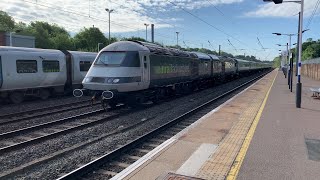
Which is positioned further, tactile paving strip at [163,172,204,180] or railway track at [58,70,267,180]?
railway track at [58,70,267,180]

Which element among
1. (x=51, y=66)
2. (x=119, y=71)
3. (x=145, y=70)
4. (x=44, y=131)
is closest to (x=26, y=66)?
(x=51, y=66)

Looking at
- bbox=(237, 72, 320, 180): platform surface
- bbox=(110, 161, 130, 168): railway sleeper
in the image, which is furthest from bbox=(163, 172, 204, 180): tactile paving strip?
bbox=(110, 161, 130, 168): railway sleeper

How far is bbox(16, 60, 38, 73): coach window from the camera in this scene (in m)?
18.0

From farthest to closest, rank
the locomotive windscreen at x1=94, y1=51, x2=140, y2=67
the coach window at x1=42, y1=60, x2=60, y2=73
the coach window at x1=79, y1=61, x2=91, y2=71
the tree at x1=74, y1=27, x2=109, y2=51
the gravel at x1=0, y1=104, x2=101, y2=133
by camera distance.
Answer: the tree at x1=74, y1=27, x2=109, y2=51 → the coach window at x1=79, y1=61, x2=91, y2=71 → the coach window at x1=42, y1=60, x2=60, y2=73 → the locomotive windscreen at x1=94, y1=51, x2=140, y2=67 → the gravel at x1=0, y1=104, x2=101, y2=133

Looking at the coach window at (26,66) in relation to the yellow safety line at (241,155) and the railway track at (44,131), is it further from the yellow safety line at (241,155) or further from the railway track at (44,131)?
the yellow safety line at (241,155)

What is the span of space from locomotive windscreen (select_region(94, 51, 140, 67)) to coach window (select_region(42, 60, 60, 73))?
632cm

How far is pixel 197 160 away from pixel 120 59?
843 centimetres

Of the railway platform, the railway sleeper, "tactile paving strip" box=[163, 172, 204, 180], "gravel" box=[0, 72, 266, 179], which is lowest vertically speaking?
the railway sleeper

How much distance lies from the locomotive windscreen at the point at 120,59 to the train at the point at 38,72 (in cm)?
543

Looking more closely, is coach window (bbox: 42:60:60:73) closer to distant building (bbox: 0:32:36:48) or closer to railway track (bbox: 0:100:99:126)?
railway track (bbox: 0:100:99:126)

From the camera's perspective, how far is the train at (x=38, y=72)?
17344 millimetres

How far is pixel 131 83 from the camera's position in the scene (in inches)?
563

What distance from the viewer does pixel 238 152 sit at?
7.56 meters

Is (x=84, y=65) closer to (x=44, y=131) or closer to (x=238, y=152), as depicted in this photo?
(x=44, y=131)
